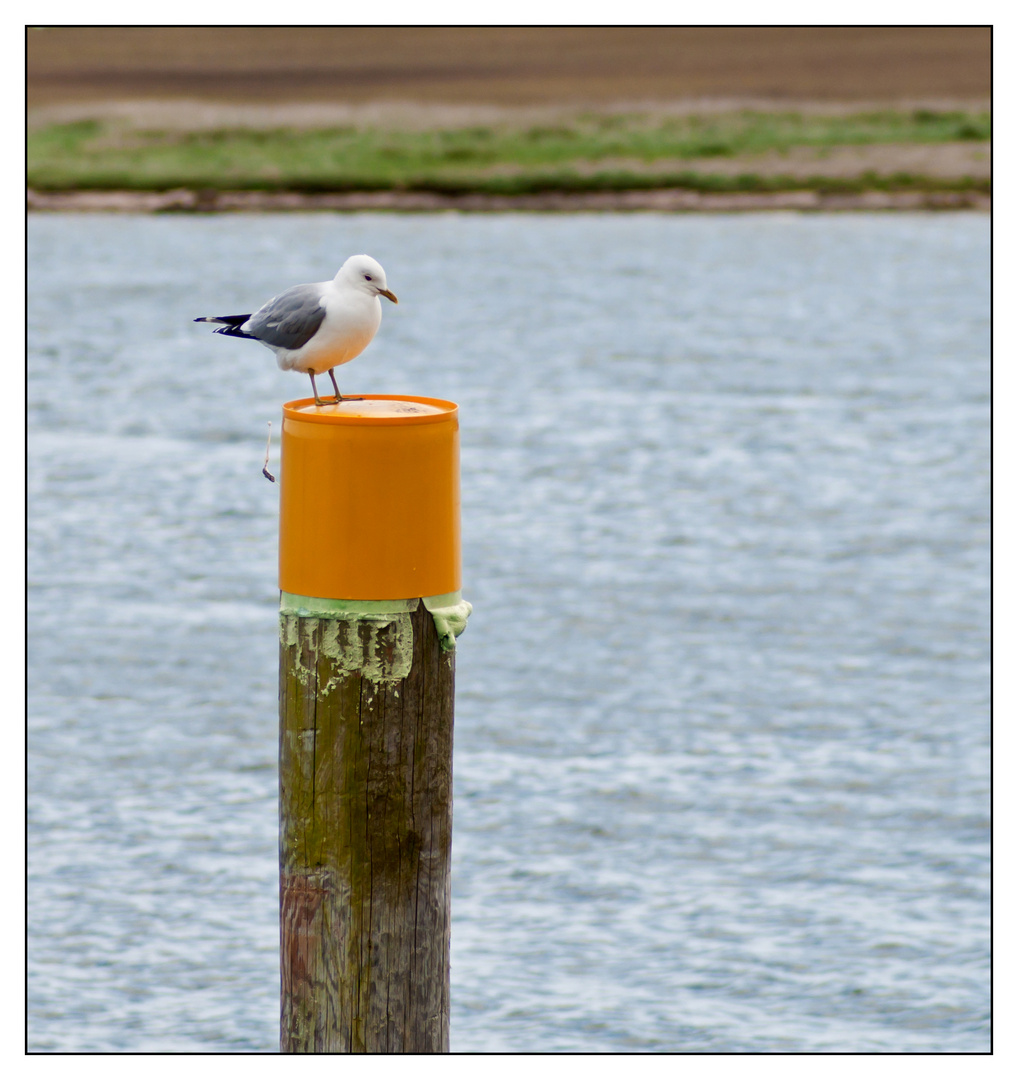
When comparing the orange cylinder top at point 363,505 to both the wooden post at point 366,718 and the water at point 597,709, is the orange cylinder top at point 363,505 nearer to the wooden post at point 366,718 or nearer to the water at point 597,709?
the wooden post at point 366,718

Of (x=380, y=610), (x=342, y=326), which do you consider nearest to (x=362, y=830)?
(x=380, y=610)

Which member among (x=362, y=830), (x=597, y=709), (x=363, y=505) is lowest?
(x=597, y=709)

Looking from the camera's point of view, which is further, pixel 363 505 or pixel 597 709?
pixel 597 709

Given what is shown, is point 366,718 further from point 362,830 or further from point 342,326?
point 342,326

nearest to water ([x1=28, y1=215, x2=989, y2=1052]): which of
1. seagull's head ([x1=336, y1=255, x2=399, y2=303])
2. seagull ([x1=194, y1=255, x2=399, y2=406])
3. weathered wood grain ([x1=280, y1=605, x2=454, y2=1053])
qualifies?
weathered wood grain ([x1=280, y1=605, x2=454, y2=1053])

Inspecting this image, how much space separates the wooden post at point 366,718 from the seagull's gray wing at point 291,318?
72cm

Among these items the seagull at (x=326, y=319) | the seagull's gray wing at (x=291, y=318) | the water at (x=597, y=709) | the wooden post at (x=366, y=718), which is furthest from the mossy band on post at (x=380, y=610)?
the water at (x=597, y=709)

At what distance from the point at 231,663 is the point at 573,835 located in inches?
130

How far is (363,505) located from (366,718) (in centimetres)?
46

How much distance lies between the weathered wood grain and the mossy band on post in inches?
0.5

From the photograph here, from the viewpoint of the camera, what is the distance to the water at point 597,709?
22.1 ft

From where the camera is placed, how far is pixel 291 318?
184 inches

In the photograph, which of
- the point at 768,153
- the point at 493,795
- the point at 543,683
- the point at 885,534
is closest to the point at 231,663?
the point at 543,683

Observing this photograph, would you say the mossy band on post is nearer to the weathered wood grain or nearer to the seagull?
the weathered wood grain
